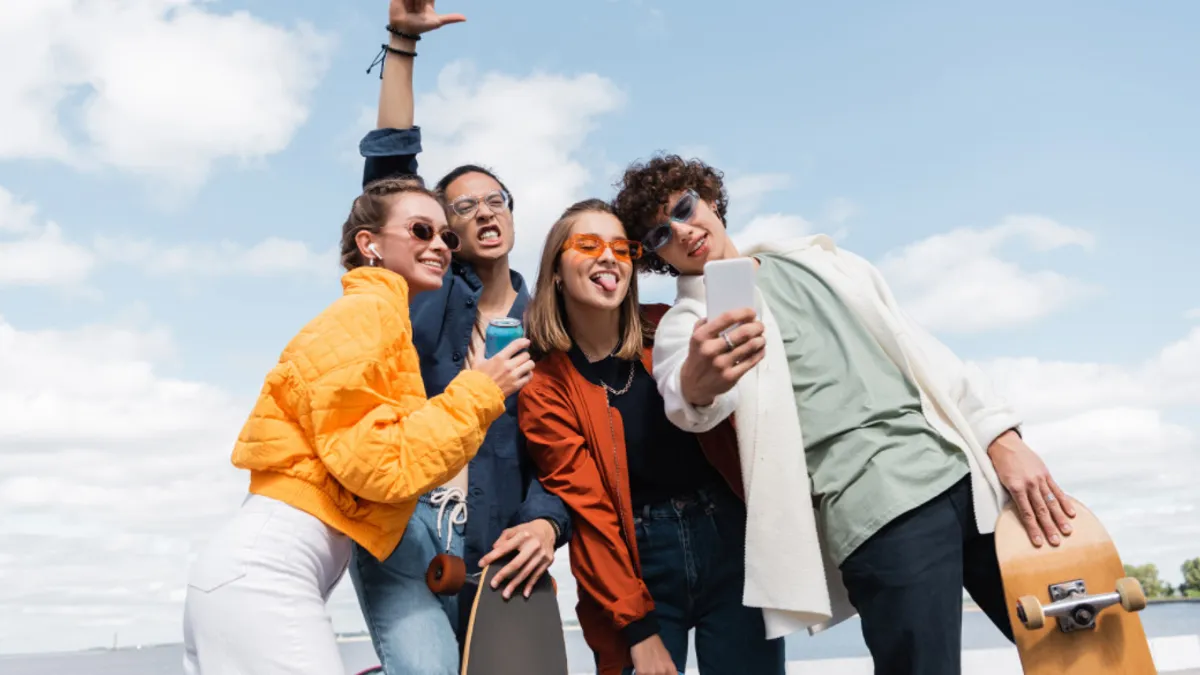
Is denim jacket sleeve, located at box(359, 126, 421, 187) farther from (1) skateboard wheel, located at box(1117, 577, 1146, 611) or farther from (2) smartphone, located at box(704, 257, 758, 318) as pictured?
(1) skateboard wheel, located at box(1117, 577, 1146, 611)

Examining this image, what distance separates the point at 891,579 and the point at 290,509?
67.0 inches

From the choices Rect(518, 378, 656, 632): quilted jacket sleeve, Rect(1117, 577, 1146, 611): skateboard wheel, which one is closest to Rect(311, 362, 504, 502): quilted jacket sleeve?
Rect(518, 378, 656, 632): quilted jacket sleeve

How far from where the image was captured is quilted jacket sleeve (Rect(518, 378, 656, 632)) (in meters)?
2.97

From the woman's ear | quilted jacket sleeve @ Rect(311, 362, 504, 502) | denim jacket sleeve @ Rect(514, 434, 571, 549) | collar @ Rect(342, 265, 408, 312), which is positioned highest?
the woman's ear

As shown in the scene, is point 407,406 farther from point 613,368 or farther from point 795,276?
point 795,276

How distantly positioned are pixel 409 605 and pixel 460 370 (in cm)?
90

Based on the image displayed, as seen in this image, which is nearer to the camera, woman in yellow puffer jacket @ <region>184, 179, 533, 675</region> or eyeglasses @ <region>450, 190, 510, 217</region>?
woman in yellow puffer jacket @ <region>184, 179, 533, 675</region>

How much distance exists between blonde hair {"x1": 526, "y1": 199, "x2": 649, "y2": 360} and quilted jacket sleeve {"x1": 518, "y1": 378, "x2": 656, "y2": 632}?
0.57 feet

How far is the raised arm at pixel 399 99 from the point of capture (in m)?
3.53

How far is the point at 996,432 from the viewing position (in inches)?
114

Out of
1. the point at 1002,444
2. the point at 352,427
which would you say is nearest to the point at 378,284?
the point at 352,427

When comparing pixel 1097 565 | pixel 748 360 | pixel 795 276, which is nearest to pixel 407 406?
pixel 748 360

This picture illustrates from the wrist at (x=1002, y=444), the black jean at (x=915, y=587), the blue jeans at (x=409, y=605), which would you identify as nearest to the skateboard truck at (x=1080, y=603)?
the black jean at (x=915, y=587)

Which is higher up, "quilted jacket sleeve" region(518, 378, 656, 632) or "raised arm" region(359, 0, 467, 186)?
"raised arm" region(359, 0, 467, 186)
